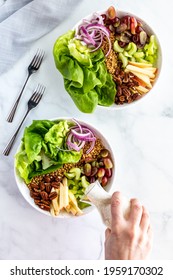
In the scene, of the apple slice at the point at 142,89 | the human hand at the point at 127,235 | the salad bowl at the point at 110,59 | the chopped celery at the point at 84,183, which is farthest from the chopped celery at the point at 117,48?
the human hand at the point at 127,235

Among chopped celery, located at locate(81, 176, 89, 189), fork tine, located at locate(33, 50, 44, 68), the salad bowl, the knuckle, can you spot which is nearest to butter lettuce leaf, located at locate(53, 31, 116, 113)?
the salad bowl

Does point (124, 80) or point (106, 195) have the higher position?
point (124, 80)

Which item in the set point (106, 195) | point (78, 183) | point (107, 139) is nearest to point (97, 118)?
point (107, 139)

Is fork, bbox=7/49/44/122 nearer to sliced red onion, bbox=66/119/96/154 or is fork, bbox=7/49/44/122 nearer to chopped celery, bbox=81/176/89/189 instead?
sliced red onion, bbox=66/119/96/154

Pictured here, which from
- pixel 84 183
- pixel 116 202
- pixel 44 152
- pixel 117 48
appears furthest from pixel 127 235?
pixel 117 48

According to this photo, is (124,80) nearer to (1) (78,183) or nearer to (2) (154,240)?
(1) (78,183)
